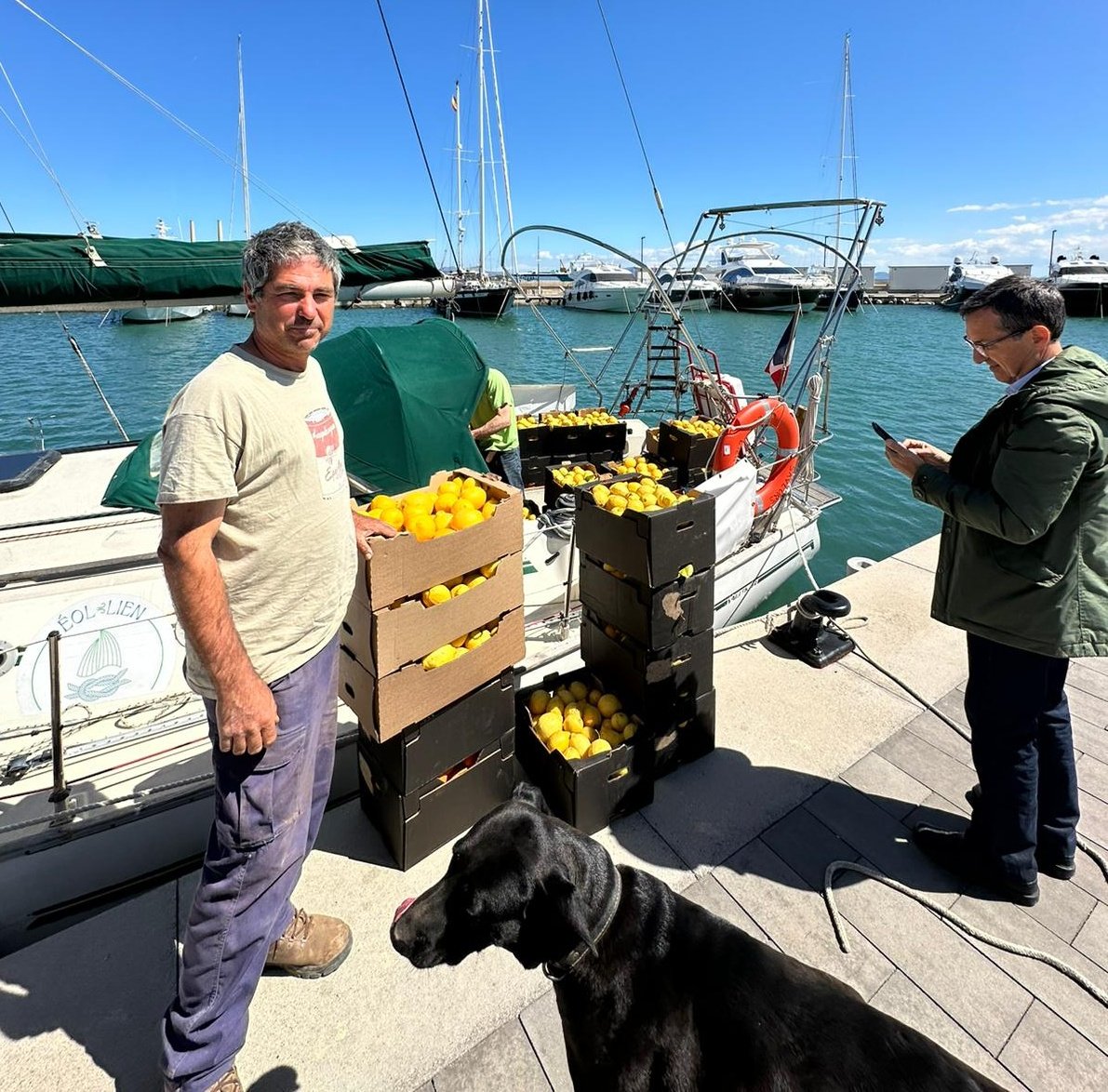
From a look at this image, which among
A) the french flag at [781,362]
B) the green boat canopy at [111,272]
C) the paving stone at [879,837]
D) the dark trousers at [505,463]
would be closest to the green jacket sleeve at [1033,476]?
the paving stone at [879,837]

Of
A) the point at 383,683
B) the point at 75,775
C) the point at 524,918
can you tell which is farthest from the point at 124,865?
the point at 524,918

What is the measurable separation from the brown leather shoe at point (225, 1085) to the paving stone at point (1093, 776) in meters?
3.45

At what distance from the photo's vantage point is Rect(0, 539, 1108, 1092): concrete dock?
5.89 feet

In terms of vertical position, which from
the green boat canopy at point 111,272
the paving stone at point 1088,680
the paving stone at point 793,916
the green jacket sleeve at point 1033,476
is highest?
the green boat canopy at point 111,272

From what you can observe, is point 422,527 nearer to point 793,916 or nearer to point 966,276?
point 793,916

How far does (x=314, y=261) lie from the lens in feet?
5.10

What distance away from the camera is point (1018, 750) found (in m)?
2.18

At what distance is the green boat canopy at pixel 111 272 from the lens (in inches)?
147

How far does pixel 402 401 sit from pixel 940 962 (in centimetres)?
404

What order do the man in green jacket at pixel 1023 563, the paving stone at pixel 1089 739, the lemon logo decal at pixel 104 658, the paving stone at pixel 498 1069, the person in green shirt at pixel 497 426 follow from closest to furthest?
the paving stone at pixel 498 1069, the man in green jacket at pixel 1023 563, the paving stone at pixel 1089 739, the lemon logo decal at pixel 104 658, the person in green shirt at pixel 497 426

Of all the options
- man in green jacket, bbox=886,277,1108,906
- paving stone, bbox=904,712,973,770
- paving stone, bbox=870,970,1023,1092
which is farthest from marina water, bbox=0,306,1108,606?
paving stone, bbox=870,970,1023,1092

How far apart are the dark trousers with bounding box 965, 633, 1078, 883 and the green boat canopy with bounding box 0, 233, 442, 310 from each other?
11.9 ft

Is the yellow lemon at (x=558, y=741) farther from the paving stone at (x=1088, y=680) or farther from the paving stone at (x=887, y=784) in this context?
the paving stone at (x=1088, y=680)

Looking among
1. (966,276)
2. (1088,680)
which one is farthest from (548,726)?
(966,276)
